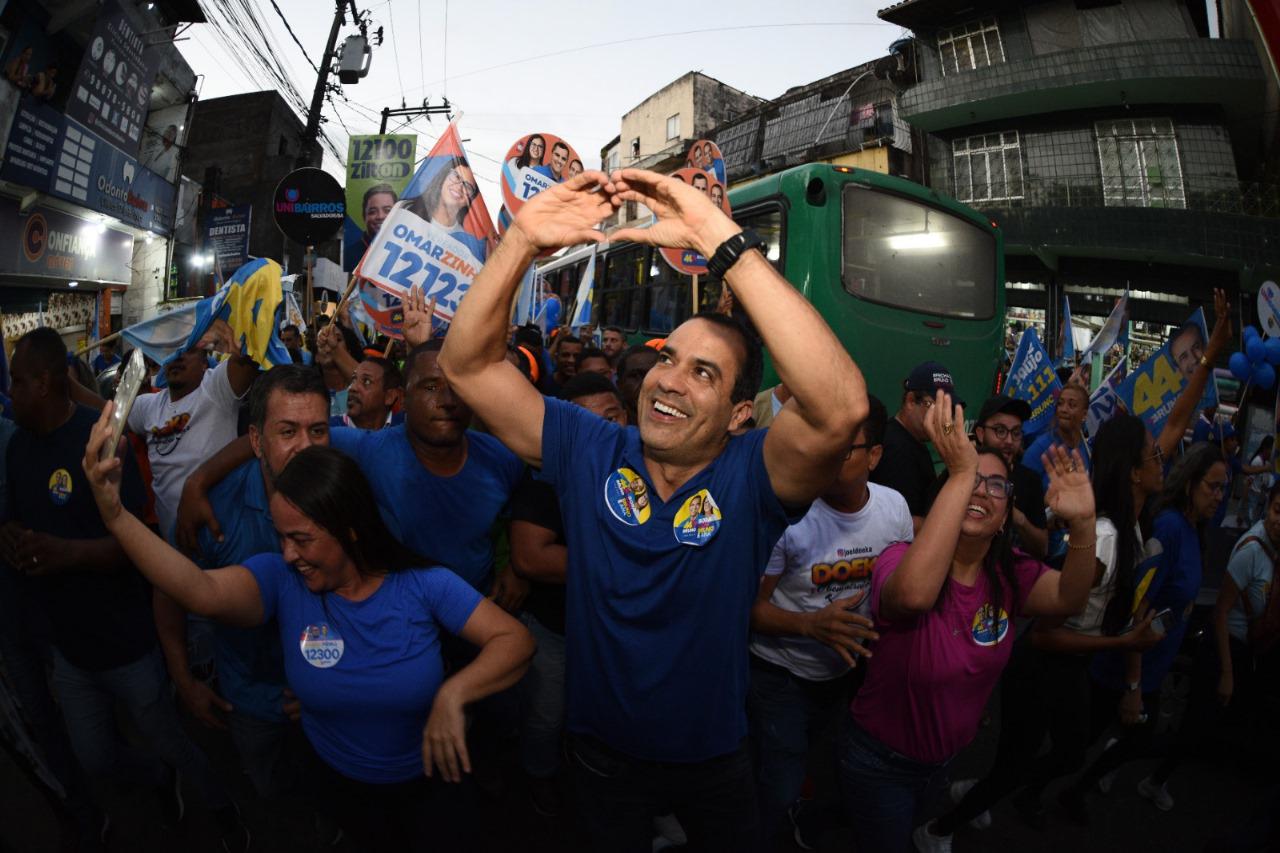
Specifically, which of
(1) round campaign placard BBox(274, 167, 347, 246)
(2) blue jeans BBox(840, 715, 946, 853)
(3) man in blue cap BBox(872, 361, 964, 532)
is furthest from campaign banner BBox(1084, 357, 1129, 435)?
(1) round campaign placard BBox(274, 167, 347, 246)

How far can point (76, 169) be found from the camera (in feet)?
41.5

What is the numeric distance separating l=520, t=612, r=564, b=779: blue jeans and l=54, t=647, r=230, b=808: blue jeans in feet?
4.40

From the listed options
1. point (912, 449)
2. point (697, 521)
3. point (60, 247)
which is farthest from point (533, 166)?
point (60, 247)

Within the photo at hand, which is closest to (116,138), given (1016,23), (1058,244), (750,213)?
(750,213)

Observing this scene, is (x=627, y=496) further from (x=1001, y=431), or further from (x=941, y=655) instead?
(x=1001, y=431)

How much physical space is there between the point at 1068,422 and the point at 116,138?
56.8 feet

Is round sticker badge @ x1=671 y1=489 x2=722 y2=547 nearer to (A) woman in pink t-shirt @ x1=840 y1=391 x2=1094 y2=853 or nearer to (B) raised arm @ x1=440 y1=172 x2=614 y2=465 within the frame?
(B) raised arm @ x1=440 y1=172 x2=614 y2=465

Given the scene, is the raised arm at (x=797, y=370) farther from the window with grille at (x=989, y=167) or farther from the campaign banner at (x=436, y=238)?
the window with grille at (x=989, y=167)

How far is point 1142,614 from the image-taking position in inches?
126

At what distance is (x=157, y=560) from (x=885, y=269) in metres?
6.83

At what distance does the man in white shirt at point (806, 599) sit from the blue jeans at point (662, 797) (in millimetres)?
812

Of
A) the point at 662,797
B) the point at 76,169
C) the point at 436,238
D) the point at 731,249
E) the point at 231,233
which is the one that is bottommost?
the point at 662,797

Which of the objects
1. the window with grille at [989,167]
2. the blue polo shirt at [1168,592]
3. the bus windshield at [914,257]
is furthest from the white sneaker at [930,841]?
the window with grille at [989,167]

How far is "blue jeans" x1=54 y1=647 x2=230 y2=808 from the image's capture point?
9.34 feet
